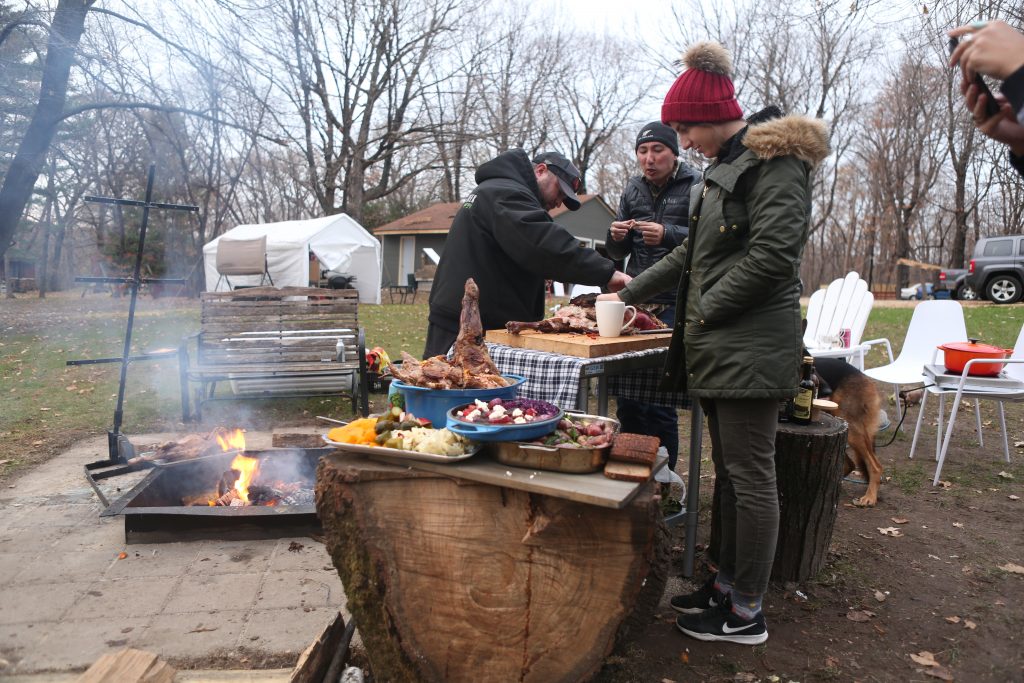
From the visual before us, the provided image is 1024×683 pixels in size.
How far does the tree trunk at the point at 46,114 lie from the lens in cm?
814

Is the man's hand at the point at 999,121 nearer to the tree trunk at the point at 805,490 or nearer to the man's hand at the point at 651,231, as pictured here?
the tree trunk at the point at 805,490

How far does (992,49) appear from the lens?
1.70 metres

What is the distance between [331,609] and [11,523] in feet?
7.97

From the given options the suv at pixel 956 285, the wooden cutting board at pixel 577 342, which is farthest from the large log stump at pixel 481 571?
the suv at pixel 956 285

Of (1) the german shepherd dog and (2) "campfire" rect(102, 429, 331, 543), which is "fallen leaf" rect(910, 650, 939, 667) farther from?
(2) "campfire" rect(102, 429, 331, 543)

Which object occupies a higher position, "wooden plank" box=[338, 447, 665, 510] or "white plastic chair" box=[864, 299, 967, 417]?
"white plastic chair" box=[864, 299, 967, 417]

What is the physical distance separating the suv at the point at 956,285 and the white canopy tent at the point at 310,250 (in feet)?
65.9

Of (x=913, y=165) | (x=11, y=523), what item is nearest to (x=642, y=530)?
(x=11, y=523)

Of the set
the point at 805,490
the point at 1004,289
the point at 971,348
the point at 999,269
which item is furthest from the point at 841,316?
the point at 1004,289

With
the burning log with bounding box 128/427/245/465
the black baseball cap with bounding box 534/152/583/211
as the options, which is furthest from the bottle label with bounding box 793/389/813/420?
the burning log with bounding box 128/427/245/465

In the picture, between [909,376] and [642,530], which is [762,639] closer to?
[642,530]

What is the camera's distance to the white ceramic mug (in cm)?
318

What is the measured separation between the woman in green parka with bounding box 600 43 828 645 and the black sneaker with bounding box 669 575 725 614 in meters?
0.15

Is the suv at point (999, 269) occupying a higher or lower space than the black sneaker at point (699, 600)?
higher
